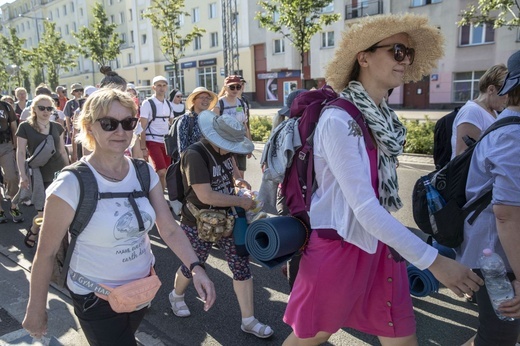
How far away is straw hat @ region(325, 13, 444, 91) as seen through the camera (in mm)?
1935

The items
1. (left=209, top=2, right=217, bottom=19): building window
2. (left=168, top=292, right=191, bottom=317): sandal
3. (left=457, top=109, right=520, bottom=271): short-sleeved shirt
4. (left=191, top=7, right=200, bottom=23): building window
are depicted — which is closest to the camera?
(left=457, top=109, right=520, bottom=271): short-sleeved shirt

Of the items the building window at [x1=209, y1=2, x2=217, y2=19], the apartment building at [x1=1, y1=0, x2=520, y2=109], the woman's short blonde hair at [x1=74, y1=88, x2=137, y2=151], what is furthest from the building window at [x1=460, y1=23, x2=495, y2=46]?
the woman's short blonde hair at [x1=74, y1=88, x2=137, y2=151]

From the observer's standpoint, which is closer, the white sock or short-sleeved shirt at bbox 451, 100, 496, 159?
short-sleeved shirt at bbox 451, 100, 496, 159

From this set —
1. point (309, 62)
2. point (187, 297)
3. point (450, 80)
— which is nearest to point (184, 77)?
point (309, 62)

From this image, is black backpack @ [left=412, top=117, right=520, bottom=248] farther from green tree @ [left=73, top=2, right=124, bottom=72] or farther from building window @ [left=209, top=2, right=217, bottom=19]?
building window @ [left=209, top=2, right=217, bottom=19]

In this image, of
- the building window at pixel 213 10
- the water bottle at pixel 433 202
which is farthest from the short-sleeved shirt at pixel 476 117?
the building window at pixel 213 10

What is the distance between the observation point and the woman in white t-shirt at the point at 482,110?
122 inches

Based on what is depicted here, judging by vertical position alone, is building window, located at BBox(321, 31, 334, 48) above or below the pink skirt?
above

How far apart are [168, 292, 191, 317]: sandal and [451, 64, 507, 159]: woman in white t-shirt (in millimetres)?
2542

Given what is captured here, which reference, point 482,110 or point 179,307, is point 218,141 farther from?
point 482,110

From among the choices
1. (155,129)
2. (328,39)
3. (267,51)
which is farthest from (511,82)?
(267,51)

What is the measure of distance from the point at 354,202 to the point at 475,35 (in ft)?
92.2

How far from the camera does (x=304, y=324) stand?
1.98 m

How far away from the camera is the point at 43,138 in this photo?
4926 mm
